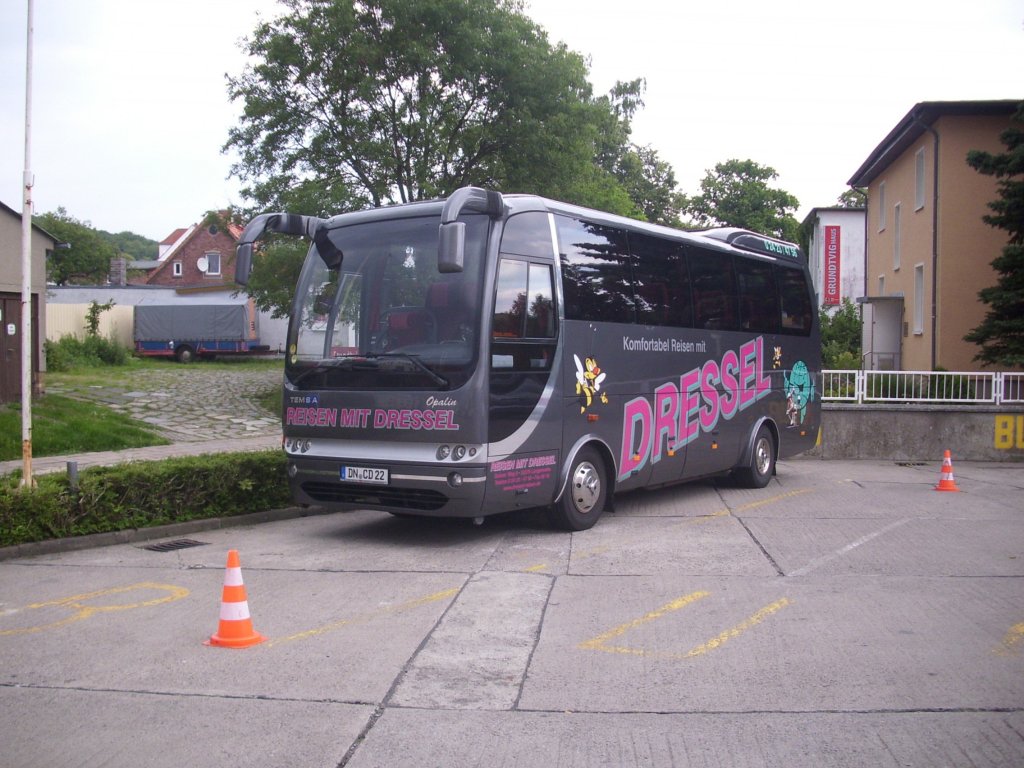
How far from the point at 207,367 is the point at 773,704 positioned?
3708 cm

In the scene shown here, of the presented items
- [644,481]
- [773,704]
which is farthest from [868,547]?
[773,704]

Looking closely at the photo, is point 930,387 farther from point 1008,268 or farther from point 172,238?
point 172,238

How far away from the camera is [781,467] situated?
693 inches

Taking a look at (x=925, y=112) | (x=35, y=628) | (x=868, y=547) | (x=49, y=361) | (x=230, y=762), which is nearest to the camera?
(x=230, y=762)

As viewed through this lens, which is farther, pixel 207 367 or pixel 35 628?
pixel 207 367

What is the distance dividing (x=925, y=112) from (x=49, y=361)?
25718mm

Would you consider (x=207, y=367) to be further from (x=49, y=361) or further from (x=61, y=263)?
(x=61, y=263)

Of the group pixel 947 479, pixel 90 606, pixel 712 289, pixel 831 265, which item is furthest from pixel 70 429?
pixel 831 265

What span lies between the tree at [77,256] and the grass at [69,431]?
54.9 m

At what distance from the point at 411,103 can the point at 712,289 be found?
432 inches

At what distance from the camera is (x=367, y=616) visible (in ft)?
23.0

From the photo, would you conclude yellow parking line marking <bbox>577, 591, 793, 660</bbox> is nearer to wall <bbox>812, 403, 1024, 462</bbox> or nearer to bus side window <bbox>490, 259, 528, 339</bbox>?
bus side window <bbox>490, 259, 528, 339</bbox>

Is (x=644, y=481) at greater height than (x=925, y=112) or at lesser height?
lesser

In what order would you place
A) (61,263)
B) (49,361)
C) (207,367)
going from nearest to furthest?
(49,361), (207,367), (61,263)
